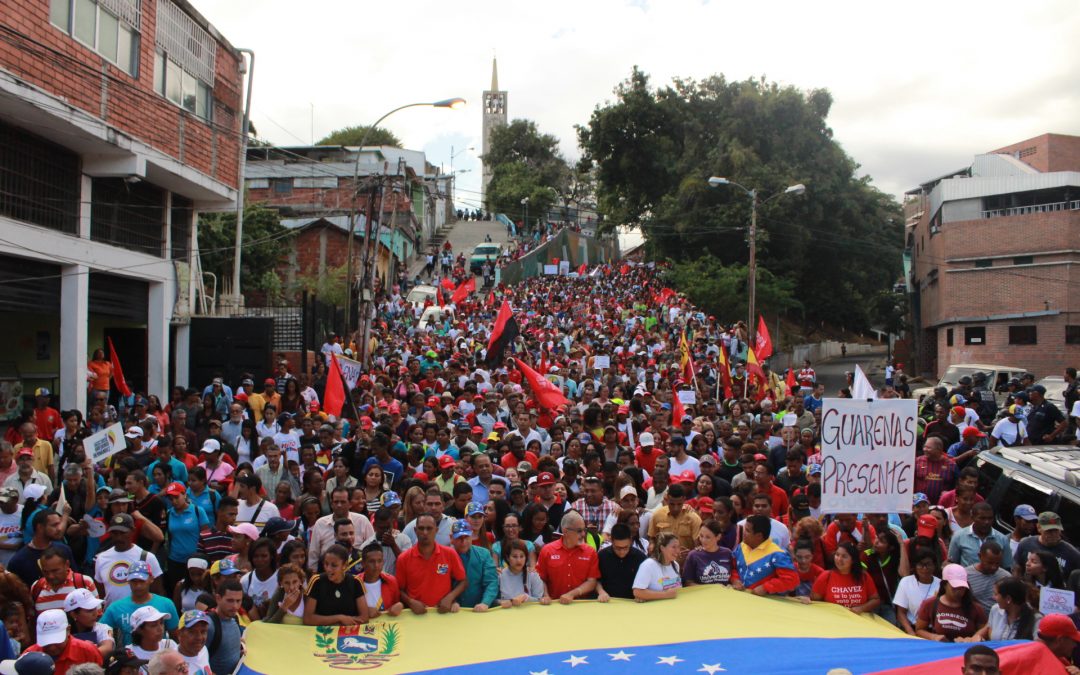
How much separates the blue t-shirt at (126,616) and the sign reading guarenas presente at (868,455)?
489cm

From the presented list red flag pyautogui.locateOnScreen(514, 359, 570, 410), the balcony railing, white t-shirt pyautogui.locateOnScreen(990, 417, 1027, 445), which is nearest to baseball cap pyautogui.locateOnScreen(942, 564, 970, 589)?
white t-shirt pyautogui.locateOnScreen(990, 417, 1027, 445)

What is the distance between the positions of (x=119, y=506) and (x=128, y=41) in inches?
464

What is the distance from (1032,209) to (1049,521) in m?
35.7

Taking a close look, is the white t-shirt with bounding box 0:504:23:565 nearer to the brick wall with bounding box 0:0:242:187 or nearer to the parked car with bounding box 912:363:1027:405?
the brick wall with bounding box 0:0:242:187

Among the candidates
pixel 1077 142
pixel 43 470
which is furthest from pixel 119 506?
pixel 1077 142

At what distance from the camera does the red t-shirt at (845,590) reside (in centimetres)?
702

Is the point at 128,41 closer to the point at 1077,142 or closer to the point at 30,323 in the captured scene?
the point at 30,323

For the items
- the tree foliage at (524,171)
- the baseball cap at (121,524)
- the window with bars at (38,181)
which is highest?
the tree foliage at (524,171)

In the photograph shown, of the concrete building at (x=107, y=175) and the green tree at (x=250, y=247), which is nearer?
the concrete building at (x=107, y=175)

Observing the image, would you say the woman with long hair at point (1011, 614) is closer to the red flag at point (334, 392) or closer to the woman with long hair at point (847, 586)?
the woman with long hair at point (847, 586)

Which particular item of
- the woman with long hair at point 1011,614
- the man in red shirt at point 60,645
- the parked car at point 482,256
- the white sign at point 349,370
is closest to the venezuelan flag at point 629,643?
the woman with long hair at point 1011,614

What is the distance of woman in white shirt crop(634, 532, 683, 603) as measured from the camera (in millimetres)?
7027

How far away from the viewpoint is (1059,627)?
229 inches

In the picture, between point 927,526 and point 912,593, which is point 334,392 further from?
point 912,593
